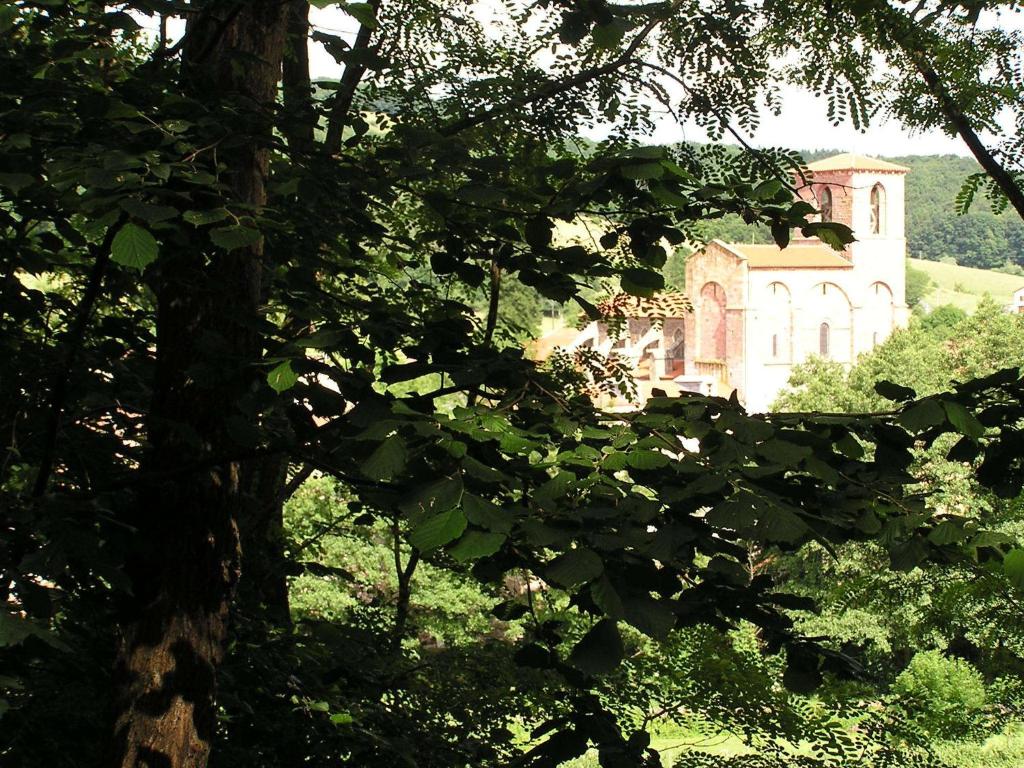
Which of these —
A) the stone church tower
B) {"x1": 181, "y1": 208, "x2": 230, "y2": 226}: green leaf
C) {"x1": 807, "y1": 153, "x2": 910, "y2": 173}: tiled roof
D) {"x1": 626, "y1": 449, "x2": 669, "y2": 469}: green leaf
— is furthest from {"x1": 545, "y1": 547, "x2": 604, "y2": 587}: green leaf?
{"x1": 807, "y1": 153, "x2": 910, "y2": 173}: tiled roof

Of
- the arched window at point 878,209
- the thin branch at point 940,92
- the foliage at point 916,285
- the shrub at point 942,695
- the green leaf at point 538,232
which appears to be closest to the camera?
the green leaf at point 538,232

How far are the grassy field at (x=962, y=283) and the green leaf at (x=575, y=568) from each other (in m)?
113

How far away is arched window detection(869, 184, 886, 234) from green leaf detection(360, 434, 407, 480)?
68.2 meters

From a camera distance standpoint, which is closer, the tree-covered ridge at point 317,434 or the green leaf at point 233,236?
the tree-covered ridge at point 317,434

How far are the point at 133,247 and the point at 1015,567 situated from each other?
1.66 metres

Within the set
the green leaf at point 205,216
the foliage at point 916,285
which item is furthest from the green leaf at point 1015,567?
the foliage at point 916,285

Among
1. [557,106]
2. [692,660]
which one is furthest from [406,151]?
[692,660]

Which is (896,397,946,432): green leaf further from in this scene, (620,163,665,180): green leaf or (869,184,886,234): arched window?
(869,184,886,234): arched window

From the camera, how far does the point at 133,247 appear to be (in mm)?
2041

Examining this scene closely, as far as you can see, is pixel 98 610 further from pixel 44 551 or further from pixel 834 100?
pixel 834 100

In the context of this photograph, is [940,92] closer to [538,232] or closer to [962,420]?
[538,232]

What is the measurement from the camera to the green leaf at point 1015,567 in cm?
177

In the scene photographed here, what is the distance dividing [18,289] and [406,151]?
1571 millimetres

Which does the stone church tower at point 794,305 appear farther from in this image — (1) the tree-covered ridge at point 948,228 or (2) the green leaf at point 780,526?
(2) the green leaf at point 780,526
